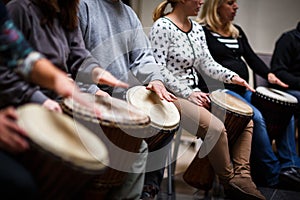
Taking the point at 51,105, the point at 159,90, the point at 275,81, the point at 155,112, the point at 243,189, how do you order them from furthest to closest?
the point at 275,81 → the point at 243,189 → the point at 159,90 → the point at 155,112 → the point at 51,105

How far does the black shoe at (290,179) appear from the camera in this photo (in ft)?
9.01

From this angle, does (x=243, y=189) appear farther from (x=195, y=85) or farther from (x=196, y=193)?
(x=195, y=85)

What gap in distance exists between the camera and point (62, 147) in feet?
4.29

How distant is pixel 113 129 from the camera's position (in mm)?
1587

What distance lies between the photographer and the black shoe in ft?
9.01

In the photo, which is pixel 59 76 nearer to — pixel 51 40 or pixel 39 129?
pixel 39 129

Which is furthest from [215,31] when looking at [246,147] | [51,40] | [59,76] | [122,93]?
[59,76]

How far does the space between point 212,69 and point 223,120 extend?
0.32 metres

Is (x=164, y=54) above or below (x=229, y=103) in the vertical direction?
above

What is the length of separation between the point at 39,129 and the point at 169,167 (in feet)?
4.80

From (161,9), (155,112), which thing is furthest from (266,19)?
(155,112)

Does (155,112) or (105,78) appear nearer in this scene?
(105,78)

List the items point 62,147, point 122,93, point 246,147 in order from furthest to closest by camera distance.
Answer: point 246,147 < point 122,93 < point 62,147

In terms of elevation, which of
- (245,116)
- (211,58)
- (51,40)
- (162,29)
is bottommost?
(245,116)
